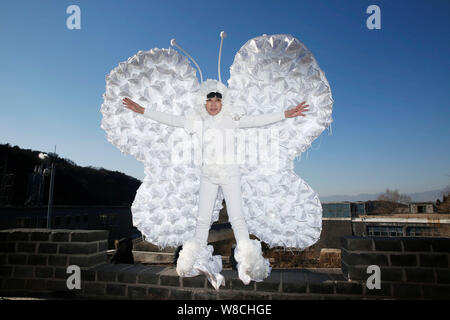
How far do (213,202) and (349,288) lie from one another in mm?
1703

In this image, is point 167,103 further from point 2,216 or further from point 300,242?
point 2,216

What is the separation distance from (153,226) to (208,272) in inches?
39.9

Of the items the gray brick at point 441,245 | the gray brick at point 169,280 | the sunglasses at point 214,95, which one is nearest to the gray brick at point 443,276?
the gray brick at point 441,245

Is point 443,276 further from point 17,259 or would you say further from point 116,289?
point 17,259

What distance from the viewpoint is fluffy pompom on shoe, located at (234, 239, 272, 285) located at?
259 cm

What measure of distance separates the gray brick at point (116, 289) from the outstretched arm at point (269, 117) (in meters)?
2.40

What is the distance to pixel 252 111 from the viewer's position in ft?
10.4

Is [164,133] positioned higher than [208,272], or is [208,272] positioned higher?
[164,133]

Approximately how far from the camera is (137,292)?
116 inches

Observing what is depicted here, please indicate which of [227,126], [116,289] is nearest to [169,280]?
[116,289]

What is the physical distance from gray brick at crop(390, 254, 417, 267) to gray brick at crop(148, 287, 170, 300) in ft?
8.06

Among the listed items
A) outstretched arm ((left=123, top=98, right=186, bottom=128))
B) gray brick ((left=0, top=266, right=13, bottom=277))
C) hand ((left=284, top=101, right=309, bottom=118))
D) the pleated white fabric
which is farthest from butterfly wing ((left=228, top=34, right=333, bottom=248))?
gray brick ((left=0, top=266, right=13, bottom=277))

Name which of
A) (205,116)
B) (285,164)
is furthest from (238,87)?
(285,164)

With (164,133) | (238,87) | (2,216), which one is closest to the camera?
(238,87)
